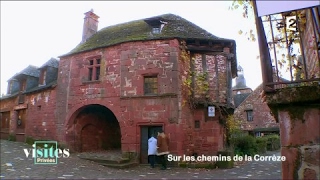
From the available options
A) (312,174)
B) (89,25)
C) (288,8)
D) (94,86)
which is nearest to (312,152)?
(312,174)

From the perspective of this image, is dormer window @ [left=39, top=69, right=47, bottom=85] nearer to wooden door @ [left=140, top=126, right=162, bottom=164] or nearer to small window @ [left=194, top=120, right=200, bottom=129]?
wooden door @ [left=140, top=126, right=162, bottom=164]

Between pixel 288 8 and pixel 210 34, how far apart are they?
43.3ft

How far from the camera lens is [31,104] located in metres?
18.3

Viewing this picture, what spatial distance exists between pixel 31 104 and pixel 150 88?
1043 cm

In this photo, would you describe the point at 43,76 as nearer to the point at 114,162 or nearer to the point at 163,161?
the point at 114,162

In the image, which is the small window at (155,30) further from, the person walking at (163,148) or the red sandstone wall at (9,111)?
the red sandstone wall at (9,111)

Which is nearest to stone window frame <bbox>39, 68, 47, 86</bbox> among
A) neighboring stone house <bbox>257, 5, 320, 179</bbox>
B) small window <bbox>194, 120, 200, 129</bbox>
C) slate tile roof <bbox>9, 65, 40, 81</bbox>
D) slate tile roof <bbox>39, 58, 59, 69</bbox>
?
slate tile roof <bbox>39, 58, 59, 69</bbox>

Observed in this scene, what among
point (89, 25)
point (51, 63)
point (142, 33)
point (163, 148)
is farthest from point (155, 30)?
point (51, 63)

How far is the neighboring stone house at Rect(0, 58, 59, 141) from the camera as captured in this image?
16.4m

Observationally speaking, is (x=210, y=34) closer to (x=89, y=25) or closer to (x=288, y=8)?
(x=89, y=25)

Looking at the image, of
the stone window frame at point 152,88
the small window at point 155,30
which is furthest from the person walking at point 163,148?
the small window at point 155,30

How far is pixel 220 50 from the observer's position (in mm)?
13805

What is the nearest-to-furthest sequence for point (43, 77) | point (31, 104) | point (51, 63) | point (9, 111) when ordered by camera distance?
point (31, 104) → point (43, 77) → point (51, 63) → point (9, 111)

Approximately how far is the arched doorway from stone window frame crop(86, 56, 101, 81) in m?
1.69
